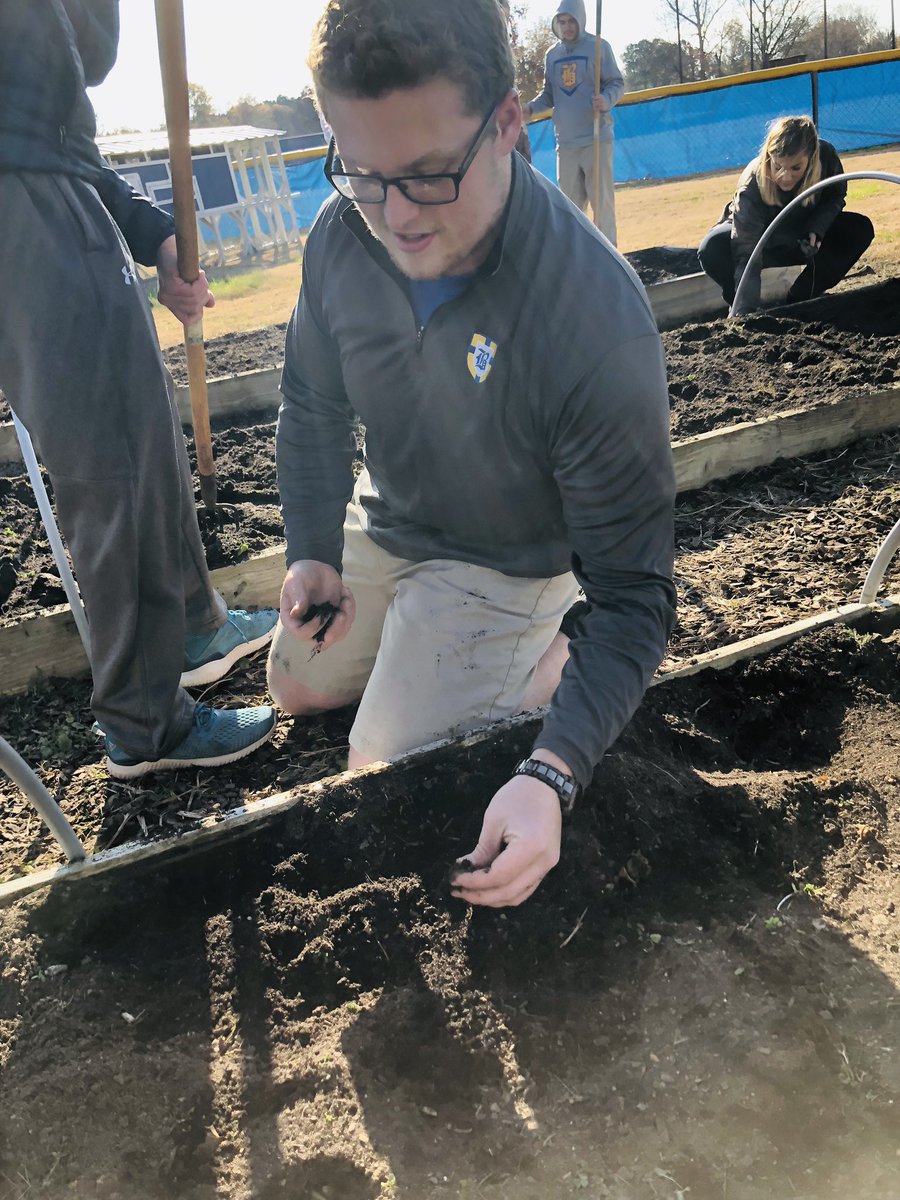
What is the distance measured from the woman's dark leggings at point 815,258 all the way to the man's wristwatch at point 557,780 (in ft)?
19.2

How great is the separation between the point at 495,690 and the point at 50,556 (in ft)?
7.11

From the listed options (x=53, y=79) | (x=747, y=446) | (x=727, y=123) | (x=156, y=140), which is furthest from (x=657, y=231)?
(x=156, y=140)

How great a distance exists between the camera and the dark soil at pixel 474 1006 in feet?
4.83

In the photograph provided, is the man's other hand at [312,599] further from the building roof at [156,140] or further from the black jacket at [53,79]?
the building roof at [156,140]

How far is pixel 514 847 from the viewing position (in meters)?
1.38

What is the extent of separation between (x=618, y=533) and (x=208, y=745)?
1.38 m

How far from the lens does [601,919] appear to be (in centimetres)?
179

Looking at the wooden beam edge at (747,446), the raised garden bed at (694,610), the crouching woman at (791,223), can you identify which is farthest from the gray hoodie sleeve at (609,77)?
the raised garden bed at (694,610)

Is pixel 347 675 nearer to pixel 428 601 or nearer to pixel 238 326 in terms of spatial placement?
pixel 428 601

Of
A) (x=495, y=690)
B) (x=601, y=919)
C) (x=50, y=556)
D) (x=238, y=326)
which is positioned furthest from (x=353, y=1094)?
(x=238, y=326)

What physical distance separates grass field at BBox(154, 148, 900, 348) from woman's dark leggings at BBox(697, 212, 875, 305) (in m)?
0.99

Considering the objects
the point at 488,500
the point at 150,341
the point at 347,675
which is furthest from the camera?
the point at 347,675

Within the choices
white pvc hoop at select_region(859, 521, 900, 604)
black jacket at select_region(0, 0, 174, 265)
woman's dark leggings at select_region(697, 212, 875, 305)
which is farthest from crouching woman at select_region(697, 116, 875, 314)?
black jacket at select_region(0, 0, 174, 265)

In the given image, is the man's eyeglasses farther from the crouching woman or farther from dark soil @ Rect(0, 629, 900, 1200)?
the crouching woman
